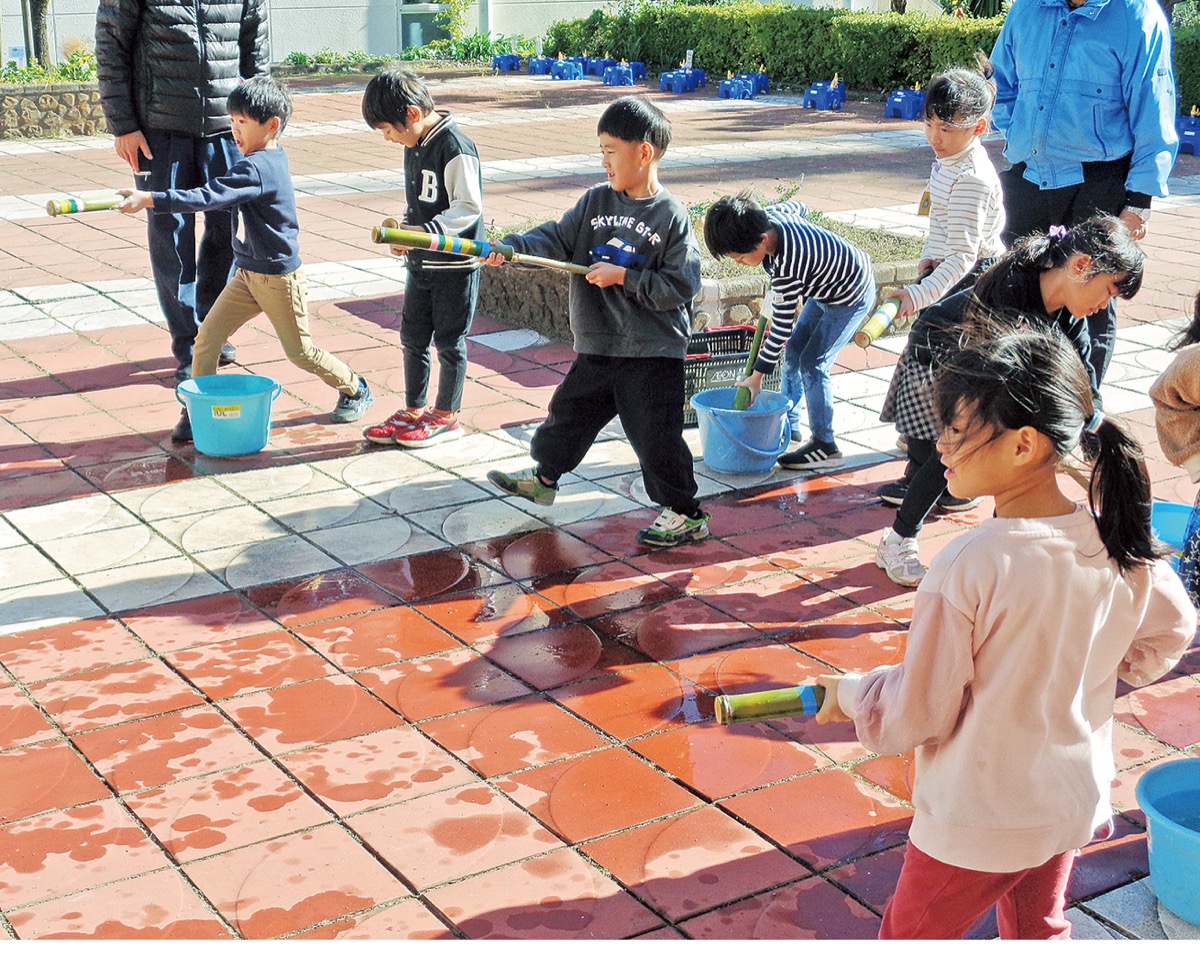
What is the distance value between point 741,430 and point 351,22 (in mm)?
18718

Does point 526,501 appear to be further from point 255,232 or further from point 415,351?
point 255,232

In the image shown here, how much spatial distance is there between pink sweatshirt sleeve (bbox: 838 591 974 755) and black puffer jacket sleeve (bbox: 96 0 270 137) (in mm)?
4915

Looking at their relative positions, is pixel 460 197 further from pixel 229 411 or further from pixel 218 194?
pixel 229 411

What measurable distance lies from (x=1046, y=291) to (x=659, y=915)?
6.87 ft

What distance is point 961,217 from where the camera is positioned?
502 cm

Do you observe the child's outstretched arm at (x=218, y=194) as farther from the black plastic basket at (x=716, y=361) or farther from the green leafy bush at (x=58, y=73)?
the green leafy bush at (x=58, y=73)

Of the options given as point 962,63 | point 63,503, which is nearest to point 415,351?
point 63,503

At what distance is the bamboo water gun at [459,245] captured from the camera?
4.28 meters

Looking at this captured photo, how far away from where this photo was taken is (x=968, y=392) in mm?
2162

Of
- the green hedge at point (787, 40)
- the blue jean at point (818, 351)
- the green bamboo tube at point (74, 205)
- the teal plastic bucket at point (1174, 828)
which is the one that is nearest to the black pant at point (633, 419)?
the blue jean at point (818, 351)

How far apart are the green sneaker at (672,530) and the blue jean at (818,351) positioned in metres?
0.99

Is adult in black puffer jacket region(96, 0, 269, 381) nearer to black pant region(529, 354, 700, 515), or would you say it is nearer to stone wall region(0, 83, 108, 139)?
black pant region(529, 354, 700, 515)

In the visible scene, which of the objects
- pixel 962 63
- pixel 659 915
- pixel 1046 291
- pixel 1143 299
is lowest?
pixel 659 915

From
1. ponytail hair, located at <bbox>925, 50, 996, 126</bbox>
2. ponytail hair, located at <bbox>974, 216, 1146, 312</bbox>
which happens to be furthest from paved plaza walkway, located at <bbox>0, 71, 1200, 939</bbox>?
ponytail hair, located at <bbox>925, 50, 996, 126</bbox>
